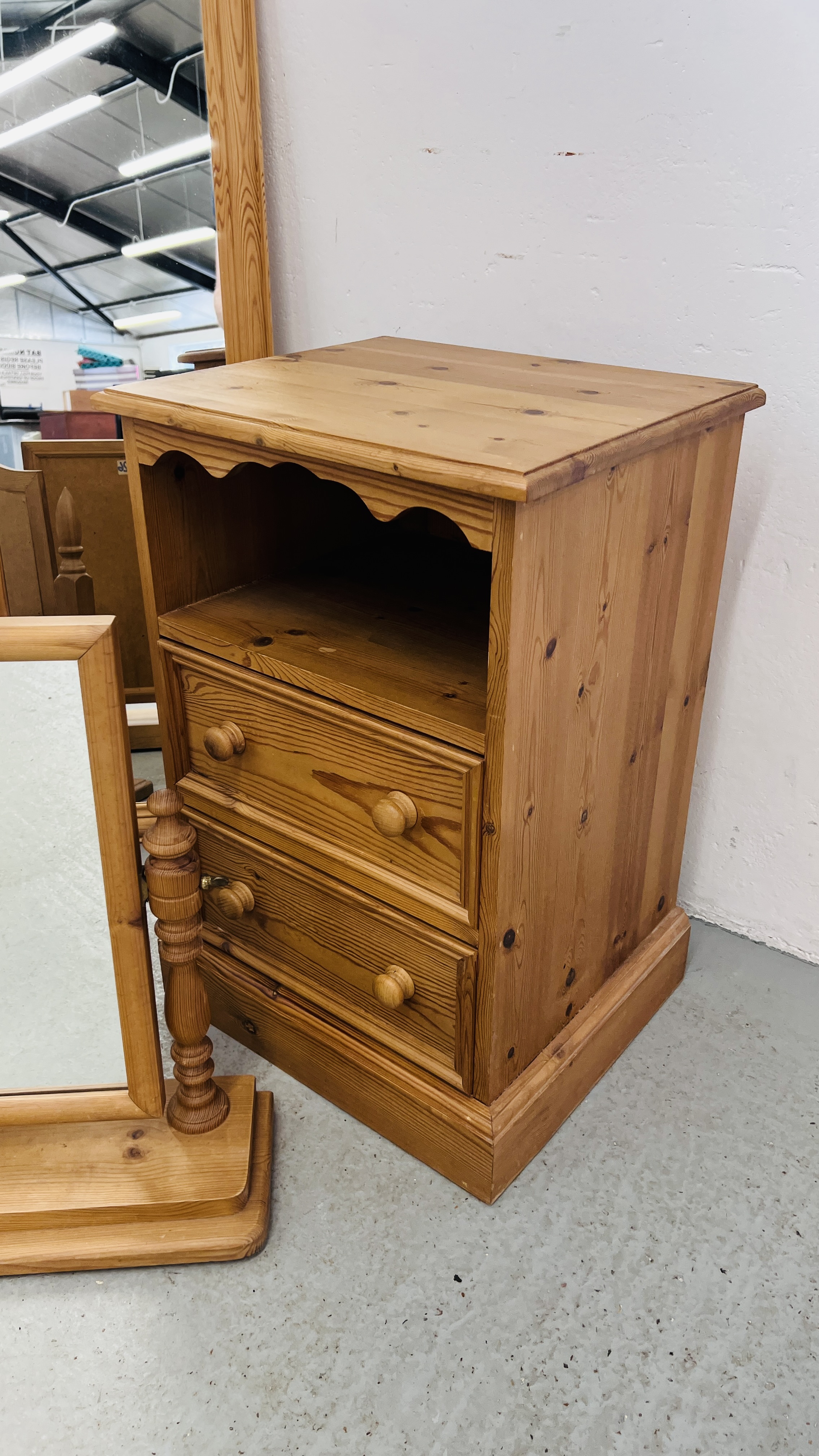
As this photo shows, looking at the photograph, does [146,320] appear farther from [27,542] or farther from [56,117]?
[27,542]

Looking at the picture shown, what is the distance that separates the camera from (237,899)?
1.53 m

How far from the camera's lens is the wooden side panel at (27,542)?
1921 millimetres

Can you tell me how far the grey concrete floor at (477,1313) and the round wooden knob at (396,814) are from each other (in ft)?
1.68

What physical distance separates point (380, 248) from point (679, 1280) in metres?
1.73

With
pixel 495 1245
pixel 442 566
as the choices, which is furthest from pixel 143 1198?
pixel 442 566

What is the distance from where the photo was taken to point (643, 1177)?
1.40m

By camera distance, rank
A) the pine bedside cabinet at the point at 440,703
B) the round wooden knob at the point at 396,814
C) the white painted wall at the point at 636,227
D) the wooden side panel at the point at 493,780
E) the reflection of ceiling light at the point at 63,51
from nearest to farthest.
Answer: the wooden side panel at the point at 493,780 → the pine bedside cabinet at the point at 440,703 → the round wooden knob at the point at 396,814 → the white painted wall at the point at 636,227 → the reflection of ceiling light at the point at 63,51

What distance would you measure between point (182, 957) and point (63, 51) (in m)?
1.55

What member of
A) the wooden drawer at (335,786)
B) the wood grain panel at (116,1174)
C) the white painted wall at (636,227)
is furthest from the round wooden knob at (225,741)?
the white painted wall at (636,227)

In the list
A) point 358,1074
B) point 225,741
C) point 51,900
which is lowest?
point 358,1074

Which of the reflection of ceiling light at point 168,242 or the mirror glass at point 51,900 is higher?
the reflection of ceiling light at point 168,242

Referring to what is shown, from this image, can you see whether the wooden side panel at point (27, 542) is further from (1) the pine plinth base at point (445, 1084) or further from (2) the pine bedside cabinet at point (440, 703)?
(1) the pine plinth base at point (445, 1084)

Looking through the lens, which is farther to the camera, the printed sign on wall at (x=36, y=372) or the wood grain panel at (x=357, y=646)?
the printed sign on wall at (x=36, y=372)

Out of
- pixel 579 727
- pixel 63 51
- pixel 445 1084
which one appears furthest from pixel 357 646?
pixel 63 51
